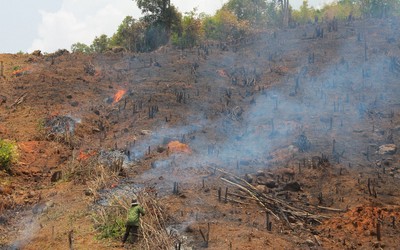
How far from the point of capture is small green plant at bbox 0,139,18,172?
1282cm

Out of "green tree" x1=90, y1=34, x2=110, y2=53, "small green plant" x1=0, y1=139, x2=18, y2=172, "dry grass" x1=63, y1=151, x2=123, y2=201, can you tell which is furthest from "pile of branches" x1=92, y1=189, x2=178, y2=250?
"green tree" x1=90, y1=34, x2=110, y2=53

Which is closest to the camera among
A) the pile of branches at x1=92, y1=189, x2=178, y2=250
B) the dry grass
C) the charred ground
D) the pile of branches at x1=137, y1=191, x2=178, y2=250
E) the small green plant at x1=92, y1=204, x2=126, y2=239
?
the pile of branches at x1=137, y1=191, x2=178, y2=250

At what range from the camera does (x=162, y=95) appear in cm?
1870

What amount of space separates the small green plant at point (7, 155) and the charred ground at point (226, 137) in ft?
1.08

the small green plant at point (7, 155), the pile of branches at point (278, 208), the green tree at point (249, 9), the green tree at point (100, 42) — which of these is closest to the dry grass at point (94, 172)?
the small green plant at point (7, 155)

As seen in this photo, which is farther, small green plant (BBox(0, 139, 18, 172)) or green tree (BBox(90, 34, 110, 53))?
green tree (BBox(90, 34, 110, 53))

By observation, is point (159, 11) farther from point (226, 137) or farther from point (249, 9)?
point (226, 137)

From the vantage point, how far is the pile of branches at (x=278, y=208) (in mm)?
9641

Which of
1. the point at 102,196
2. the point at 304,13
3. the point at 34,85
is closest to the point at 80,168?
the point at 102,196

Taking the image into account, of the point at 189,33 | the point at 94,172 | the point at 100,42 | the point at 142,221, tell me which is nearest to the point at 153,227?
the point at 142,221

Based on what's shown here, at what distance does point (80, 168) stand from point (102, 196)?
2.34 meters

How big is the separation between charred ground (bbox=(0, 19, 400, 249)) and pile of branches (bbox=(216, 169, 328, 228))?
3 centimetres

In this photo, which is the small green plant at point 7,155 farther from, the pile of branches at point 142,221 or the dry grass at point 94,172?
the pile of branches at point 142,221

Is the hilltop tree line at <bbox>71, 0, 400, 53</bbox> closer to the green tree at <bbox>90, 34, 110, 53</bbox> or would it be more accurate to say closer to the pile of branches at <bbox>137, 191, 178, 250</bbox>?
the green tree at <bbox>90, 34, 110, 53</bbox>
